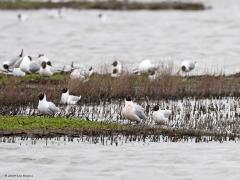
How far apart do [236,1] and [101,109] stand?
5357 cm

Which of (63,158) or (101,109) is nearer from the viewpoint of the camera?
(63,158)

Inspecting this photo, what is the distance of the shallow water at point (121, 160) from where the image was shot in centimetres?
1761

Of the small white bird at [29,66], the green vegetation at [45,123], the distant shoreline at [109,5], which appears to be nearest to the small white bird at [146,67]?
the small white bird at [29,66]

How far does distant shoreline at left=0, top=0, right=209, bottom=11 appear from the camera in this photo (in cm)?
6481

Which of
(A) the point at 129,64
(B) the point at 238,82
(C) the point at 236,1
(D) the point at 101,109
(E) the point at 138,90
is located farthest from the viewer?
(C) the point at 236,1

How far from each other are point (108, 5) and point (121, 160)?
47.4 metres

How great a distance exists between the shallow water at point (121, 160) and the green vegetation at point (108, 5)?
1794 inches

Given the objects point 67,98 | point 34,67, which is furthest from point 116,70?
point 67,98

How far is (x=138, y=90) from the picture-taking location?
2628 centimetres

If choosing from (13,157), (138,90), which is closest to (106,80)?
(138,90)

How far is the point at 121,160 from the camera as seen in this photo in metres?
18.7

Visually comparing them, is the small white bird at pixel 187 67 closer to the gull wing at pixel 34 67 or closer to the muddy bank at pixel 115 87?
the muddy bank at pixel 115 87

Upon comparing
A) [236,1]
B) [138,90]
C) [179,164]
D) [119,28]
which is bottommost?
[179,164]

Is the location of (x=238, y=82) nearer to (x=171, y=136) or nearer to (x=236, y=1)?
(x=171, y=136)
